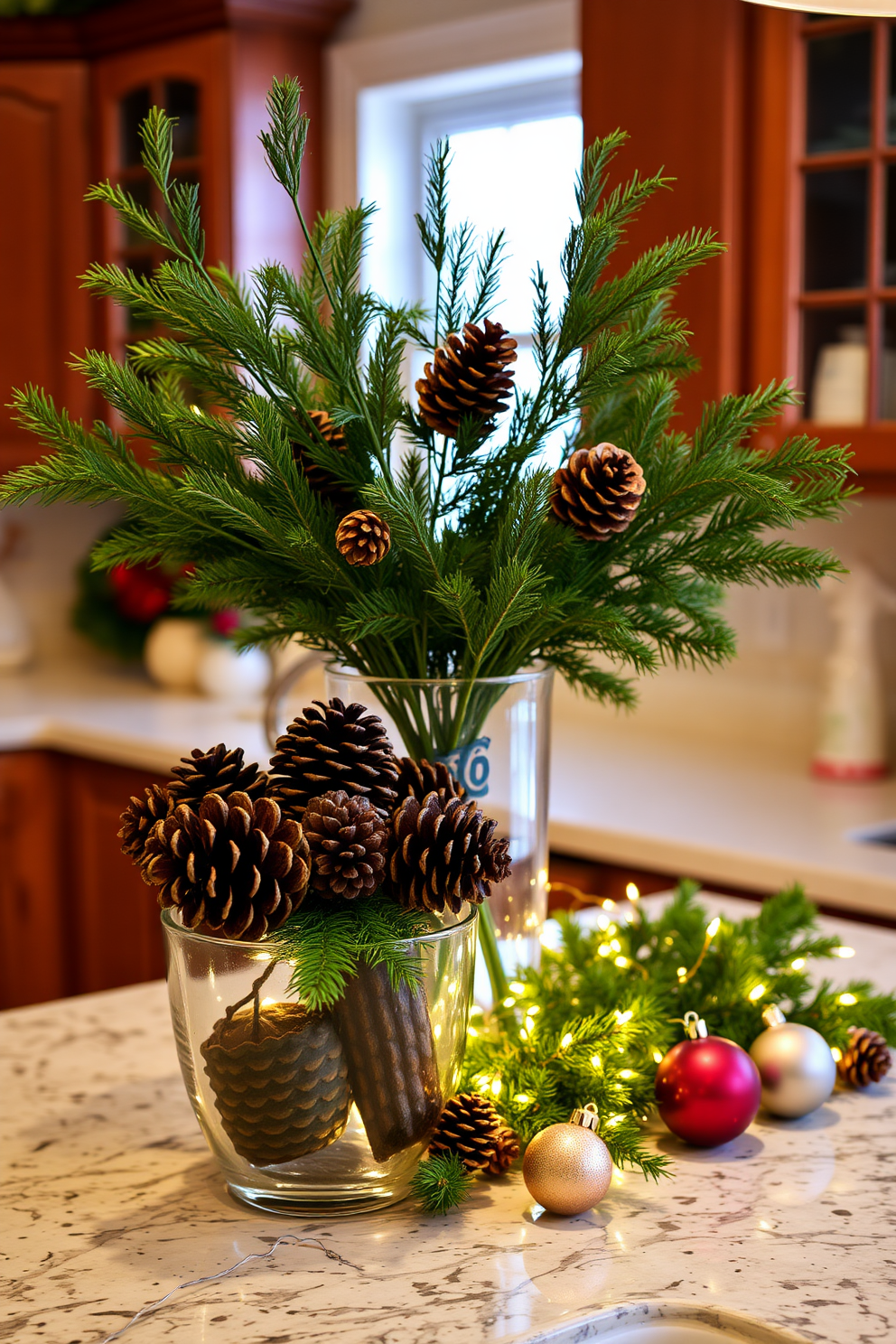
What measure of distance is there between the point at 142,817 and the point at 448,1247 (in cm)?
26

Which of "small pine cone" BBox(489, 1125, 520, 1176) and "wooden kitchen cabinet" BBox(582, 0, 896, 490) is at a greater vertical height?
"wooden kitchen cabinet" BBox(582, 0, 896, 490)

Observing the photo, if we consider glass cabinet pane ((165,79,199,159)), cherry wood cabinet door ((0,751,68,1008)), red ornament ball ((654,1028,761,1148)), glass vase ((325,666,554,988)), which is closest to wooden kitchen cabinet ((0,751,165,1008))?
cherry wood cabinet door ((0,751,68,1008))

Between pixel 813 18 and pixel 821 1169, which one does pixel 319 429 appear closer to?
pixel 821 1169

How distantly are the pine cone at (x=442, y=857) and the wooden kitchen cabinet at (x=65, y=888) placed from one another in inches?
81.6

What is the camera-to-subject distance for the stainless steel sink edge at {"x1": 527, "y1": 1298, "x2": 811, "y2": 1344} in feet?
1.99

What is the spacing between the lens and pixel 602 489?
2.49 feet

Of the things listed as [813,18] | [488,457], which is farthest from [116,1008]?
[813,18]

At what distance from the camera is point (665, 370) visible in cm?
88

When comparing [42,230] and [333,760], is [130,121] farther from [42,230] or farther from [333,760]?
[333,760]

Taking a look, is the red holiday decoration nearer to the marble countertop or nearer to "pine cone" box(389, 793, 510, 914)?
the marble countertop

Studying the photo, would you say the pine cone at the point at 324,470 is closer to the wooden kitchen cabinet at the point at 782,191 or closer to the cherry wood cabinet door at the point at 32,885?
the wooden kitchen cabinet at the point at 782,191

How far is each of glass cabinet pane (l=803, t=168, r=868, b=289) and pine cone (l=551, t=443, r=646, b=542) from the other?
1420 mm

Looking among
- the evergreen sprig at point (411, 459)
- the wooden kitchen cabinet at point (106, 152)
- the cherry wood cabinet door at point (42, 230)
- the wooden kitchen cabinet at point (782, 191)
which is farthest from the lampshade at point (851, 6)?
the cherry wood cabinet door at point (42, 230)

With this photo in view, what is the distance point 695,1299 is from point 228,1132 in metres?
0.23
